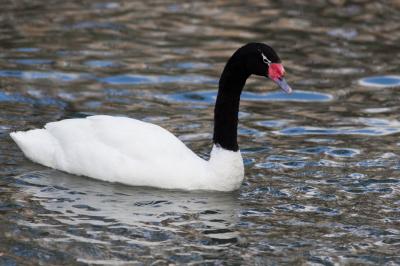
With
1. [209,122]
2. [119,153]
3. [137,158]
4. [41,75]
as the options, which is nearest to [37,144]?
[119,153]

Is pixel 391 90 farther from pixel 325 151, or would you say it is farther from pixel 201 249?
pixel 201 249

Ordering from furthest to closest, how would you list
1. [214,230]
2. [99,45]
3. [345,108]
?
[99,45]
[345,108]
[214,230]

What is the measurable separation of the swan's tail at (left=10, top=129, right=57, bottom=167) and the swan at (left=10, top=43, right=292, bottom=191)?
13 cm

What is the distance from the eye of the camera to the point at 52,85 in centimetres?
1498

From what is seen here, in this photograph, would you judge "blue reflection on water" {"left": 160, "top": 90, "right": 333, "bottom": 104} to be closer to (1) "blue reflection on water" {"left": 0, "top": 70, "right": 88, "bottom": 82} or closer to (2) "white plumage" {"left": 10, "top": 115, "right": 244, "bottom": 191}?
(1) "blue reflection on water" {"left": 0, "top": 70, "right": 88, "bottom": 82}

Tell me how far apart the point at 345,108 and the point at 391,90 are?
1282 millimetres

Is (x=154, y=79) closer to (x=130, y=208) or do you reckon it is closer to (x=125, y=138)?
(x=125, y=138)

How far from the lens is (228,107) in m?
10.8

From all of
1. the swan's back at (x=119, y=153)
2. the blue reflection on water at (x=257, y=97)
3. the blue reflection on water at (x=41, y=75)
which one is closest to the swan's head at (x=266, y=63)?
the swan's back at (x=119, y=153)

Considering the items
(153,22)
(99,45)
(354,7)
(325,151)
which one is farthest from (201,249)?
(354,7)

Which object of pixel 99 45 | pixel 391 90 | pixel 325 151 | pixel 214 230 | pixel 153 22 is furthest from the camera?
pixel 153 22

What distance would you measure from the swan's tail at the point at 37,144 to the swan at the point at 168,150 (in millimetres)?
129

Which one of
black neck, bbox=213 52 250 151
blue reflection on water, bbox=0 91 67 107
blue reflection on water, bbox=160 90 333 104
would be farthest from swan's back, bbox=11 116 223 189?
blue reflection on water, bbox=160 90 333 104

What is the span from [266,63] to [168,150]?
→ 55.8 inches
